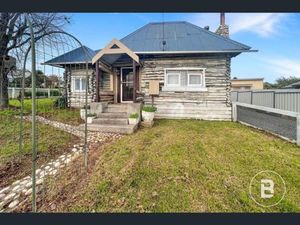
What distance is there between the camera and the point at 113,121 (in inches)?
288

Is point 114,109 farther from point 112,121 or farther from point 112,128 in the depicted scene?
point 112,128

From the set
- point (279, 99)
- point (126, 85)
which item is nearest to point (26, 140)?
point (126, 85)

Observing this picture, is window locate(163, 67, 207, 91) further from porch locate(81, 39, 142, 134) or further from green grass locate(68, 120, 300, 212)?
green grass locate(68, 120, 300, 212)

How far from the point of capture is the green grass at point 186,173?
2729 mm

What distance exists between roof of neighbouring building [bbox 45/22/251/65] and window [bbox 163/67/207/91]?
3.31 feet

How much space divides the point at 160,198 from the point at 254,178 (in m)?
1.89

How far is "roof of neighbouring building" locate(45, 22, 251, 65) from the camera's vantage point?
9.07 meters

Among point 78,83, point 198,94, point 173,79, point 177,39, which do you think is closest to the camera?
point 198,94

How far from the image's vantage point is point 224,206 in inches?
106

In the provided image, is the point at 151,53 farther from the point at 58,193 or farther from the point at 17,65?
the point at 58,193

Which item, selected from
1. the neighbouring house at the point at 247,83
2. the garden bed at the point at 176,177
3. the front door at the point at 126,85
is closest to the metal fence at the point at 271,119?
the garden bed at the point at 176,177

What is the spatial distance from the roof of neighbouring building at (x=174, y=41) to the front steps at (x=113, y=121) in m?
2.97

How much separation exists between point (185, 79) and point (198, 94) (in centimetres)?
101
